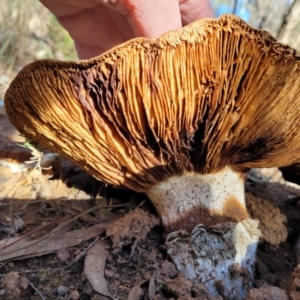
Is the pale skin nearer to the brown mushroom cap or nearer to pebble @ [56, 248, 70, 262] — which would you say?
the brown mushroom cap

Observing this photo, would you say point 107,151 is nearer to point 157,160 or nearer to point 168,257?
point 157,160

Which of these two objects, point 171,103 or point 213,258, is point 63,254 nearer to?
point 213,258

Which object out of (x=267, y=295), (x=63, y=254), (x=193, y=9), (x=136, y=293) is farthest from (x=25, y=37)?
(x=267, y=295)

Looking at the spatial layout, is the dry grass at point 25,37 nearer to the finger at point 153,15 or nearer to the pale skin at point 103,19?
the pale skin at point 103,19

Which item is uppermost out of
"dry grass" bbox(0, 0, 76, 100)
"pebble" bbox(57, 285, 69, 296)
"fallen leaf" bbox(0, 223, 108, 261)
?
"pebble" bbox(57, 285, 69, 296)

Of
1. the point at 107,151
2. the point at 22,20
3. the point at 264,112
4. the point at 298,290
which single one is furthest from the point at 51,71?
the point at 22,20

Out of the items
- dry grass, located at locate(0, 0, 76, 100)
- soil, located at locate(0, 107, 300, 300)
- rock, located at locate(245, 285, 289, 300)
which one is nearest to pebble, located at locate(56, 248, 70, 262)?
soil, located at locate(0, 107, 300, 300)

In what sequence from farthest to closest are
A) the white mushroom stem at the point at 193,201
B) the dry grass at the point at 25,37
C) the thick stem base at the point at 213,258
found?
the dry grass at the point at 25,37, the white mushroom stem at the point at 193,201, the thick stem base at the point at 213,258

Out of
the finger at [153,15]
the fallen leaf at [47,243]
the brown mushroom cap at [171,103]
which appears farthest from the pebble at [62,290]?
the finger at [153,15]
